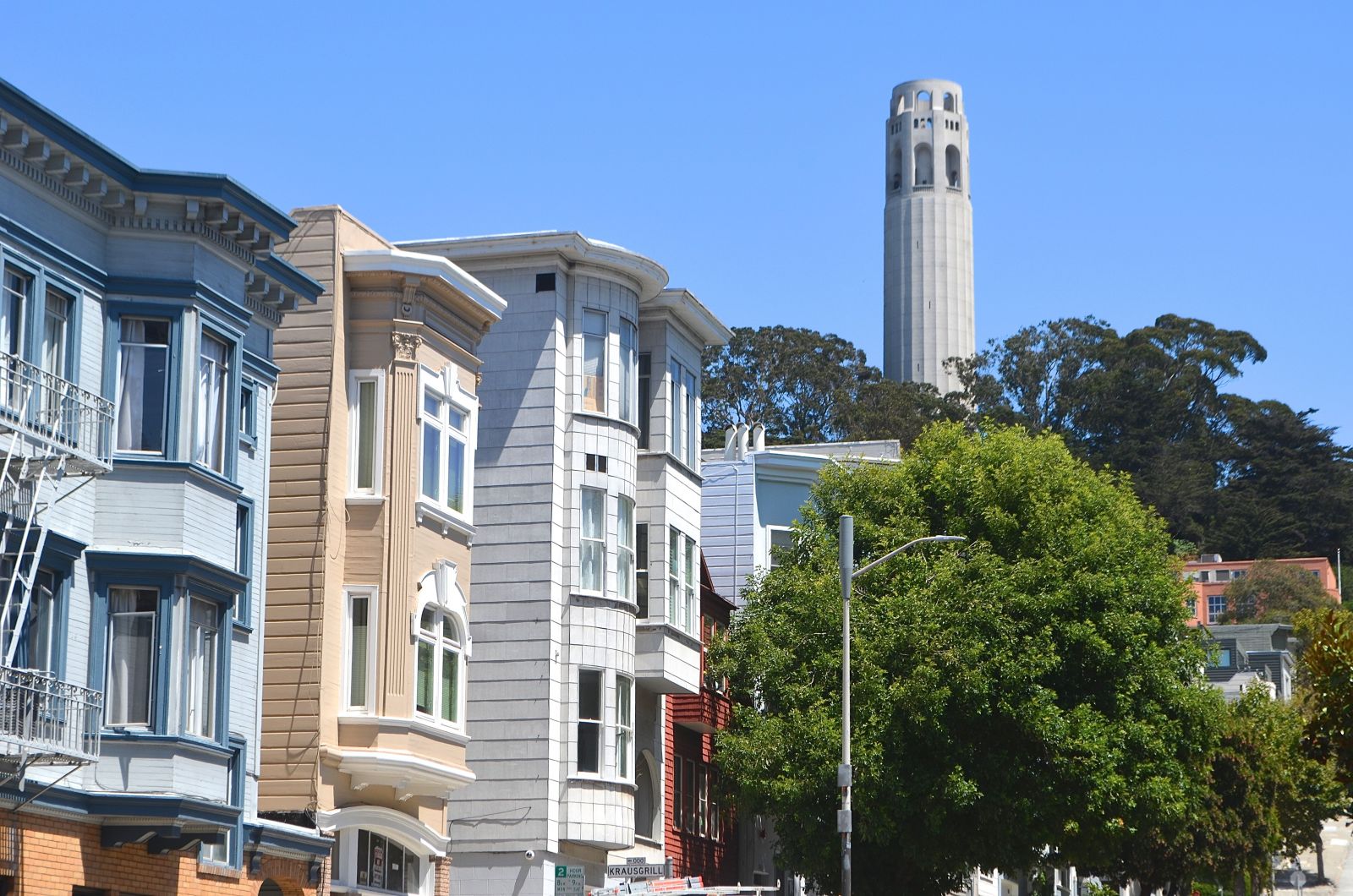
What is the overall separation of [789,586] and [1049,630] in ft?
19.9

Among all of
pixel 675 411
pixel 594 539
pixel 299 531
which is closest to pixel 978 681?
pixel 594 539

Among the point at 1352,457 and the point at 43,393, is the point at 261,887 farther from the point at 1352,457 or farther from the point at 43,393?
the point at 1352,457

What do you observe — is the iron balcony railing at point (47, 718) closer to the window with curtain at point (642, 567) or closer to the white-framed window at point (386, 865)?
the white-framed window at point (386, 865)

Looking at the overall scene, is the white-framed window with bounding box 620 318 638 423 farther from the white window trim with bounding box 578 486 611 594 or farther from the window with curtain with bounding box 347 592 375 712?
the window with curtain with bounding box 347 592 375 712

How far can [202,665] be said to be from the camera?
24.9 metres

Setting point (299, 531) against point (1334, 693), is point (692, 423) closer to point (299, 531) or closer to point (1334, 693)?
point (299, 531)

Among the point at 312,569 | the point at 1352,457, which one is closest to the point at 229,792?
the point at 312,569

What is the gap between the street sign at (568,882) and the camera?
36.2 m

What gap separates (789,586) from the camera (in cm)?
4359

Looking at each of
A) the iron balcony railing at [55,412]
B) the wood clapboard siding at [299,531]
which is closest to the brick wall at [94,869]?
the wood clapboard siding at [299,531]

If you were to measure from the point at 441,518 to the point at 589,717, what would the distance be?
688 centimetres

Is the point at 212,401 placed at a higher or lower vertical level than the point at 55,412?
higher

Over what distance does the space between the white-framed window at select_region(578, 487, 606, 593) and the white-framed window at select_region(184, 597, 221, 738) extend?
44.5ft

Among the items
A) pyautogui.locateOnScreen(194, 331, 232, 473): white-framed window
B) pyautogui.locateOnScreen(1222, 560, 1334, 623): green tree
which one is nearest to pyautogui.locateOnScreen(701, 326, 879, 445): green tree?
pyautogui.locateOnScreen(1222, 560, 1334, 623): green tree
